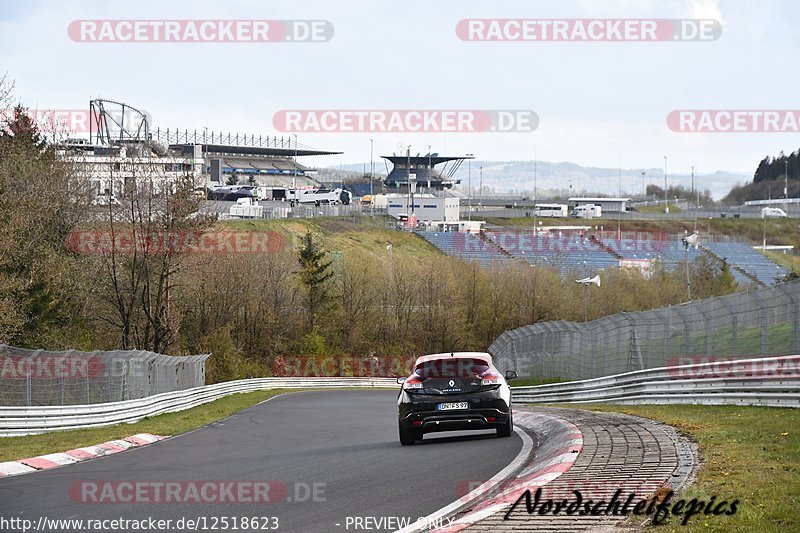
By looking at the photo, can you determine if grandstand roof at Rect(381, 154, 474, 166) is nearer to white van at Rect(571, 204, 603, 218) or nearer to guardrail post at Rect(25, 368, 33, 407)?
white van at Rect(571, 204, 603, 218)

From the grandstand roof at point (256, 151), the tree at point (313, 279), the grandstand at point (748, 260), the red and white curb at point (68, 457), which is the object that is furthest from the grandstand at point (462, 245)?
the red and white curb at point (68, 457)

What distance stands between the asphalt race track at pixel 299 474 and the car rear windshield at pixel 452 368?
3.39ft

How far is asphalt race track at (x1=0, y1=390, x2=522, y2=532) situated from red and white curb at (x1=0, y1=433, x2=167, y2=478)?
0.43m

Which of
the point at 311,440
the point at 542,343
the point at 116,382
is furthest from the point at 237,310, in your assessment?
the point at 311,440

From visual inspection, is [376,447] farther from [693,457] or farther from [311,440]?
[693,457]

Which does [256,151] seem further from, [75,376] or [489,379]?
[489,379]

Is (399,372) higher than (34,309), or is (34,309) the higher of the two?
(34,309)

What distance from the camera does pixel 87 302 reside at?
51.8 meters

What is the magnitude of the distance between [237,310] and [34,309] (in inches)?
1229

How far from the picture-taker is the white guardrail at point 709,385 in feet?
59.8

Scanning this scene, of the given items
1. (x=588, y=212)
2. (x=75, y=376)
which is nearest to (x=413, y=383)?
(x=75, y=376)

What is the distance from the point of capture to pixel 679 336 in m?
24.5

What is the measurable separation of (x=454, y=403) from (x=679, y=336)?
10197 millimetres

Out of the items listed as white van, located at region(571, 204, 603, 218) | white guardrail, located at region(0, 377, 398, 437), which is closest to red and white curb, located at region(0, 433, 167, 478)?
white guardrail, located at region(0, 377, 398, 437)
